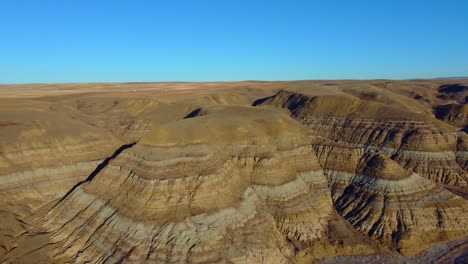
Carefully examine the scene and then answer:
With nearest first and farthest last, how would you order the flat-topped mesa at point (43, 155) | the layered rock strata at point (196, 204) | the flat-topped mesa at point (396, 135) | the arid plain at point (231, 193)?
the layered rock strata at point (196, 204), the arid plain at point (231, 193), the flat-topped mesa at point (43, 155), the flat-topped mesa at point (396, 135)

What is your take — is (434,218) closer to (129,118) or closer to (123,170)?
(123,170)

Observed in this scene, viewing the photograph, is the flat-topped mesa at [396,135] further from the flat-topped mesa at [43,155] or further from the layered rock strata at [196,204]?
the flat-topped mesa at [43,155]

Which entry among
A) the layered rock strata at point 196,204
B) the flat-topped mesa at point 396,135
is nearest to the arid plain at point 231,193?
the layered rock strata at point 196,204

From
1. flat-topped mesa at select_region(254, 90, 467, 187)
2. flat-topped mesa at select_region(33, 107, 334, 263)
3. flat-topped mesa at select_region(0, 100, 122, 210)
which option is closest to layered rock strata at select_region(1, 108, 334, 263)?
flat-topped mesa at select_region(33, 107, 334, 263)

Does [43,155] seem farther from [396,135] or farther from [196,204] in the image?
[396,135]

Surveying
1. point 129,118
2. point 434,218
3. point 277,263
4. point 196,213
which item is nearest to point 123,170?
point 196,213

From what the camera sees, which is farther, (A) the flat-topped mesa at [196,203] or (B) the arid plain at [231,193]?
(B) the arid plain at [231,193]

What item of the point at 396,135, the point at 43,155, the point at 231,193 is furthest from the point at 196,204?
the point at 396,135
